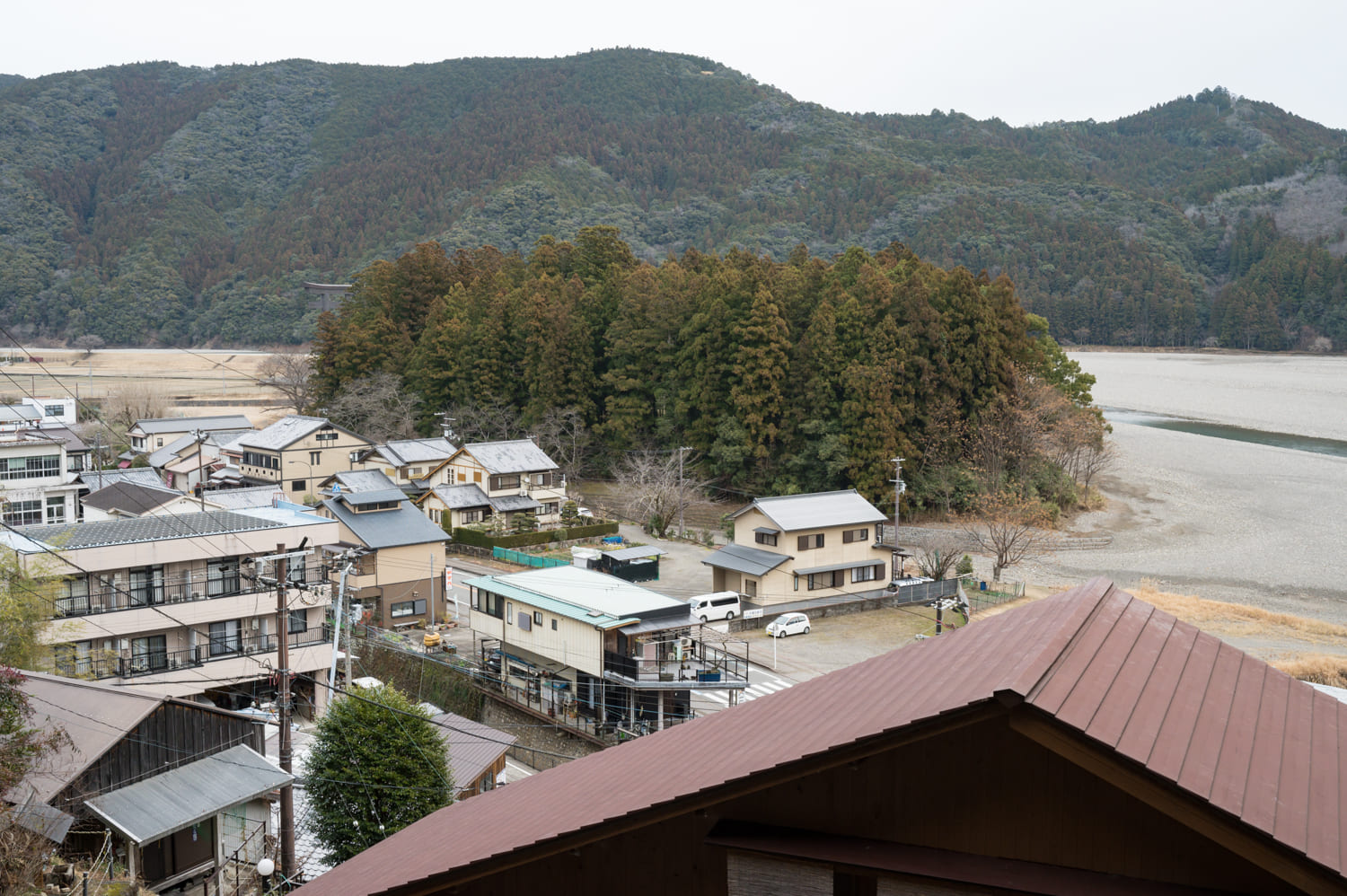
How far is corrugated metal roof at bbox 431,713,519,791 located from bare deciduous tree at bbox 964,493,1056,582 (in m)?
16.9

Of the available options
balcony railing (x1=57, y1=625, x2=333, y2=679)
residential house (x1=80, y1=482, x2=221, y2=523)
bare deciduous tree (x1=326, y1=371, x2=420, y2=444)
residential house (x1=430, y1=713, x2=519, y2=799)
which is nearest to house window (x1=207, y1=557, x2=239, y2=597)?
balcony railing (x1=57, y1=625, x2=333, y2=679)

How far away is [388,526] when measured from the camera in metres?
24.2

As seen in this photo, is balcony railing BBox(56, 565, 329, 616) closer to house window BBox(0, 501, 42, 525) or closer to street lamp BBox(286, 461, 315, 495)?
house window BBox(0, 501, 42, 525)

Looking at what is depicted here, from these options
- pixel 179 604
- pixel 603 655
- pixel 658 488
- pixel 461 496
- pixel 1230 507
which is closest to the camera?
pixel 179 604

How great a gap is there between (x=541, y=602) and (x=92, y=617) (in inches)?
292

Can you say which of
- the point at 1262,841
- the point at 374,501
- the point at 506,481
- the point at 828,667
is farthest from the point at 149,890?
the point at 506,481

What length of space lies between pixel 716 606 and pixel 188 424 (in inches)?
1268

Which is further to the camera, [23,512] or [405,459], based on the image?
[405,459]

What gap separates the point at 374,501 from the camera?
24.5 meters

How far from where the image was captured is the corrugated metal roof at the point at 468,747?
12.8 metres

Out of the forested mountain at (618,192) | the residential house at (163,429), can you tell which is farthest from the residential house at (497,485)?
the forested mountain at (618,192)

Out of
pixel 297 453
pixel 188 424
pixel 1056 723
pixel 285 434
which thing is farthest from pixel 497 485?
pixel 1056 723

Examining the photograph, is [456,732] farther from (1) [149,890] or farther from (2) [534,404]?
(2) [534,404]

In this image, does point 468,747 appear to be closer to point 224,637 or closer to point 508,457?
point 224,637
